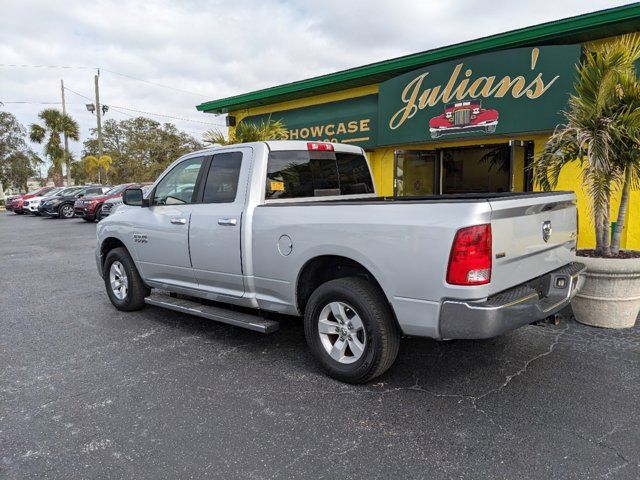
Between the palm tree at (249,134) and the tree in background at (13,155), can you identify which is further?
the tree in background at (13,155)

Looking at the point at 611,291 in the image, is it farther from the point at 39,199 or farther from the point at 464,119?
the point at 39,199

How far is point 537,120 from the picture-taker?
Answer: 25.1 ft

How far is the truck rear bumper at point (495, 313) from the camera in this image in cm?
299

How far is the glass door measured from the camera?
10.3 m

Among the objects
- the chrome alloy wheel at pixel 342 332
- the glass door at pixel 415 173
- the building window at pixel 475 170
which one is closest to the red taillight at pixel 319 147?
the chrome alloy wheel at pixel 342 332

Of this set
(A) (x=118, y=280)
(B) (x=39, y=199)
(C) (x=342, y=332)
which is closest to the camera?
(C) (x=342, y=332)

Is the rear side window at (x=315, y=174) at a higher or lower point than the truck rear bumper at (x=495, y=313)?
higher

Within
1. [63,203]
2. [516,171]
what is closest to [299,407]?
[516,171]

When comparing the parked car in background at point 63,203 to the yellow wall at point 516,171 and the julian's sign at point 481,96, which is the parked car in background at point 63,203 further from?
the julian's sign at point 481,96

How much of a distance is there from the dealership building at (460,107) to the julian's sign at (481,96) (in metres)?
0.02

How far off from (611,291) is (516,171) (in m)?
5.22

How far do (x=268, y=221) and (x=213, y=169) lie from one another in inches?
43.5

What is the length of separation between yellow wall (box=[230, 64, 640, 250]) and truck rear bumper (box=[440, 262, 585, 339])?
8.10 feet

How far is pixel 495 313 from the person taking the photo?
300 cm
